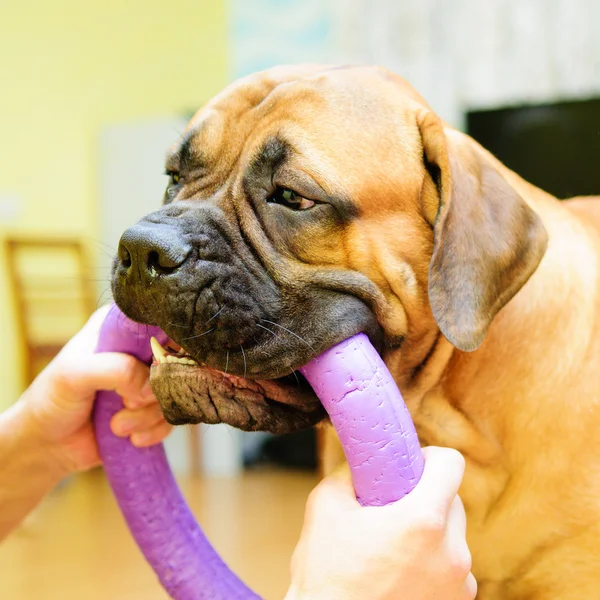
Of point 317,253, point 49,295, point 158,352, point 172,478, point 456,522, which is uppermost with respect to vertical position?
point 317,253

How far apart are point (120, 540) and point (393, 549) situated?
3.15 metres

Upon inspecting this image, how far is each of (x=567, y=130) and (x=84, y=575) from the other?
2856 millimetres

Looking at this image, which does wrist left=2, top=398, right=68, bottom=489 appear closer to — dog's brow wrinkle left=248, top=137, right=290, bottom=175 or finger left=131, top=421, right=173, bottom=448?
finger left=131, top=421, right=173, bottom=448

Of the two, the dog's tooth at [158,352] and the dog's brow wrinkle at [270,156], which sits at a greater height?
the dog's brow wrinkle at [270,156]

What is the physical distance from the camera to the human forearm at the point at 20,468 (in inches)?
58.2

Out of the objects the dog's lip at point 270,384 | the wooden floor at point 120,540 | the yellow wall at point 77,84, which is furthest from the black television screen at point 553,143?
the yellow wall at point 77,84

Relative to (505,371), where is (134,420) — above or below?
below

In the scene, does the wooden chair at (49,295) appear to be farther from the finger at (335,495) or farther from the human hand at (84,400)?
the finger at (335,495)

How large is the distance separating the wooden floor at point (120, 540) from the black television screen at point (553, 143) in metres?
2.05

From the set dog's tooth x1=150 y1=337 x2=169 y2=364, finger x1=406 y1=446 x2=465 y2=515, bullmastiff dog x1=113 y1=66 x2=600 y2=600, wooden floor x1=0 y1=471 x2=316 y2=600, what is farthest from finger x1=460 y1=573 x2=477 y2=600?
wooden floor x1=0 y1=471 x2=316 y2=600

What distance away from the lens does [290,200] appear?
4.16 ft

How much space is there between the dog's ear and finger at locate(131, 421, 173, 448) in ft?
1.89

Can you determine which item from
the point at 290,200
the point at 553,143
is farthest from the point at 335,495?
the point at 553,143

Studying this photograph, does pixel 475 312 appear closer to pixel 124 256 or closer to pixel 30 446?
pixel 124 256
